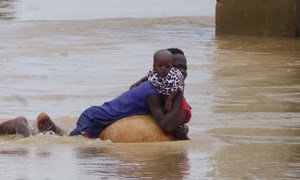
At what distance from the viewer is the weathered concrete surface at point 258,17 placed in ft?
64.6

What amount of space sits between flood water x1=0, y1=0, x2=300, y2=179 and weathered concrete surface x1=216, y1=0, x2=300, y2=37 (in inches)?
14.6

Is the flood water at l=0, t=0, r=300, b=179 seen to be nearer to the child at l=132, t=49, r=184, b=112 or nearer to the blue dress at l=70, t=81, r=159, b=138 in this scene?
the blue dress at l=70, t=81, r=159, b=138

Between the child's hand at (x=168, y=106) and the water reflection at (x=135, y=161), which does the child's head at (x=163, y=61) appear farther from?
the water reflection at (x=135, y=161)

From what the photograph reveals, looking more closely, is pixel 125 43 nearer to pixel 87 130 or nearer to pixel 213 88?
pixel 213 88

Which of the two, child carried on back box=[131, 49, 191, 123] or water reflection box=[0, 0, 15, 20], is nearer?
child carried on back box=[131, 49, 191, 123]

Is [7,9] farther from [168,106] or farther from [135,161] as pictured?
[135,161]

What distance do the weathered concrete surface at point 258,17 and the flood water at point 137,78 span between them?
37cm

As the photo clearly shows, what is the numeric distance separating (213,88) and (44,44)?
592cm

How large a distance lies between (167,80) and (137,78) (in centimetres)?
481

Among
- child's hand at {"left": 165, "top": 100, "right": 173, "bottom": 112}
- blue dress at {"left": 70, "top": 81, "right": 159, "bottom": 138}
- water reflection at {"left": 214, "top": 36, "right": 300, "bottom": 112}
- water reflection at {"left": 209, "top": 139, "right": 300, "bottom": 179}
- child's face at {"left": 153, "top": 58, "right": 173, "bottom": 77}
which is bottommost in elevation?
water reflection at {"left": 214, "top": 36, "right": 300, "bottom": 112}

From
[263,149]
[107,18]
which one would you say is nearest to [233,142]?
[263,149]

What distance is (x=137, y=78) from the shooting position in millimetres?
14180

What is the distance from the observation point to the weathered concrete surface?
64.6ft

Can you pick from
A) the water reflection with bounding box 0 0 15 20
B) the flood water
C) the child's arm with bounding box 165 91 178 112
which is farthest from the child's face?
the water reflection with bounding box 0 0 15 20
